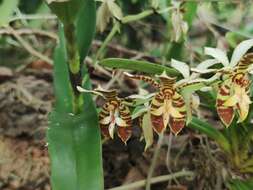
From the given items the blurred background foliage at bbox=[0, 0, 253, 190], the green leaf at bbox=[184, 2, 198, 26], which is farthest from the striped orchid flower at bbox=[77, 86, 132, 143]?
the green leaf at bbox=[184, 2, 198, 26]

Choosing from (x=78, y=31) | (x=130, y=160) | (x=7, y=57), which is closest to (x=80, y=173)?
(x=78, y=31)

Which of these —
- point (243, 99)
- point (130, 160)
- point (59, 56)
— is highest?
point (59, 56)

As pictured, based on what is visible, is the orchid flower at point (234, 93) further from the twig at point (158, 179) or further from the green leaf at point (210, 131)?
the twig at point (158, 179)

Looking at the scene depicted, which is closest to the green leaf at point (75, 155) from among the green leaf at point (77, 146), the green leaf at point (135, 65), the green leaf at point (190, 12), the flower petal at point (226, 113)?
the green leaf at point (77, 146)

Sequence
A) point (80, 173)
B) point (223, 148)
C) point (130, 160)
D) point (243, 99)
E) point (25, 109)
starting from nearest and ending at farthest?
point (243, 99) < point (80, 173) < point (223, 148) < point (130, 160) < point (25, 109)

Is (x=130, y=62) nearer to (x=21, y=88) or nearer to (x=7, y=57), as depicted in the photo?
(x=21, y=88)

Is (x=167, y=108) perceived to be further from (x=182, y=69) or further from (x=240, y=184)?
(x=240, y=184)
